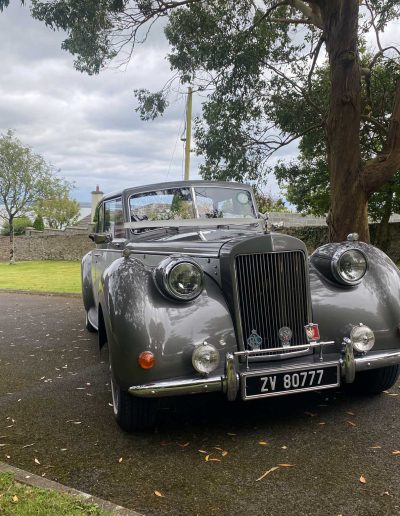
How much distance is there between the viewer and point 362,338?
3.22m

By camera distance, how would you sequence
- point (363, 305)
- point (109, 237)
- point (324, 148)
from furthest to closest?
1. point (324, 148)
2. point (109, 237)
3. point (363, 305)

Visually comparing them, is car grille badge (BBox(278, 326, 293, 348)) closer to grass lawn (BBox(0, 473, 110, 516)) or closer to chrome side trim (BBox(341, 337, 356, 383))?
chrome side trim (BBox(341, 337, 356, 383))

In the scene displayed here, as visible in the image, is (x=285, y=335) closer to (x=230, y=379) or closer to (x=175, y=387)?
(x=230, y=379)

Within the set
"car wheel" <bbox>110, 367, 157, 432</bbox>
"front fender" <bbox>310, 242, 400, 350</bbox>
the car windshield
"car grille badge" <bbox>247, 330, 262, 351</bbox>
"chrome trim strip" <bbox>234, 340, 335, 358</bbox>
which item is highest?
the car windshield

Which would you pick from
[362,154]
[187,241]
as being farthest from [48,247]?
[187,241]

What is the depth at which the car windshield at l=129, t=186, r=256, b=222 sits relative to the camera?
463cm

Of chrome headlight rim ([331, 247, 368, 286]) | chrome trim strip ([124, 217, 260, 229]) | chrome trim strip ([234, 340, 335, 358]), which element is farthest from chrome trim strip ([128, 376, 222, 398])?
chrome trim strip ([124, 217, 260, 229])

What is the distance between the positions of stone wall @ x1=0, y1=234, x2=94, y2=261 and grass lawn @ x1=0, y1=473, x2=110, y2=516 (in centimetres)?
2323

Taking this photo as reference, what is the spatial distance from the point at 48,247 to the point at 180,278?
88.4 ft

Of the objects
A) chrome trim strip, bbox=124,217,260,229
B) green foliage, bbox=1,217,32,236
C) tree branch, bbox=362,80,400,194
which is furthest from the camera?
green foliage, bbox=1,217,32,236

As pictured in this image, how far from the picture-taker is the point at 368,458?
2.74 meters

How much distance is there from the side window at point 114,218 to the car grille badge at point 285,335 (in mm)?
2061

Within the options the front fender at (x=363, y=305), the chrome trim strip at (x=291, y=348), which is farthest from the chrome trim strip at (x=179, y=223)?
the chrome trim strip at (x=291, y=348)

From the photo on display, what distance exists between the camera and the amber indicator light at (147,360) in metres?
2.86
